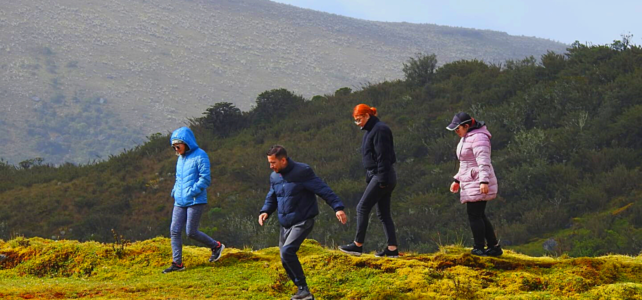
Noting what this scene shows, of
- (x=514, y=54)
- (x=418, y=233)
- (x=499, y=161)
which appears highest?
(x=514, y=54)

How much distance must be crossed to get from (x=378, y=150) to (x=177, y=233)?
2.76 metres

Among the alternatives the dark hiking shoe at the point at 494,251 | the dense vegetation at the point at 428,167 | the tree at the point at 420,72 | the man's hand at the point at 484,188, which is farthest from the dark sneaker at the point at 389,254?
the tree at the point at 420,72

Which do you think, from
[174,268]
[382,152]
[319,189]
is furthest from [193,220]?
[382,152]

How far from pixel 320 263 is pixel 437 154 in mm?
18265

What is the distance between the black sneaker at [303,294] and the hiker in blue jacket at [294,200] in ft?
0.42

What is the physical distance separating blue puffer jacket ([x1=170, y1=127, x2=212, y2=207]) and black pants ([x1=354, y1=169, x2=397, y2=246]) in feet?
6.34

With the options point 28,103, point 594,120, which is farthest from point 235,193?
point 28,103

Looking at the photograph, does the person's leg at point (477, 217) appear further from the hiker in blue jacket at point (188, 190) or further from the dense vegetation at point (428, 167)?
the dense vegetation at point (428, 167)

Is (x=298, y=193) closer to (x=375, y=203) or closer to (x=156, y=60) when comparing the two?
(x=375, y=203)

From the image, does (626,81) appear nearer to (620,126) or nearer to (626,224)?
(620,126)

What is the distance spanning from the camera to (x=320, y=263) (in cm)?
773

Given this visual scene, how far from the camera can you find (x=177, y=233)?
8.48m

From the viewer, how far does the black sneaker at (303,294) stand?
257 inches

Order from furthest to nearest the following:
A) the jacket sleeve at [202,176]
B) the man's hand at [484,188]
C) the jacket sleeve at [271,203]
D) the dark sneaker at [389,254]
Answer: the jacket sleeve at [202,176]
the dark sneaker at [389,254]
the man's hand at [484,188]
the jacket sleeve at [271,203]
